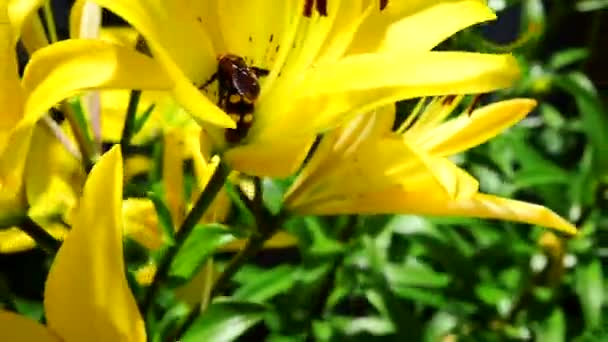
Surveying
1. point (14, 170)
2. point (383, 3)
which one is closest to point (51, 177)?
point (14, 170)

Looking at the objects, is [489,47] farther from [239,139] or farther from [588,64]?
[588,64]

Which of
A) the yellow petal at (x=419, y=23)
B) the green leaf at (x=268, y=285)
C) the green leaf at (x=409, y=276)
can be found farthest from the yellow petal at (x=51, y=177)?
the green leaf at (x=409, y=276)

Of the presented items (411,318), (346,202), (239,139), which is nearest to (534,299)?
(411,318)

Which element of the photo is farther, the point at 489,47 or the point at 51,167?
the point at 489,47

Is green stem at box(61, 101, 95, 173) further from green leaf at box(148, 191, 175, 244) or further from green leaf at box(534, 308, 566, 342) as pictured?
green leaf at box(534, 308, 566, 342)

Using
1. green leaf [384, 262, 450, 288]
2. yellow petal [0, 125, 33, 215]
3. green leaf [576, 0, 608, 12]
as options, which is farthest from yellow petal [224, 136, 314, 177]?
green leaf [576, 0, 608, 12]

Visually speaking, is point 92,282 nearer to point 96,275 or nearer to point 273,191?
point 96,275
